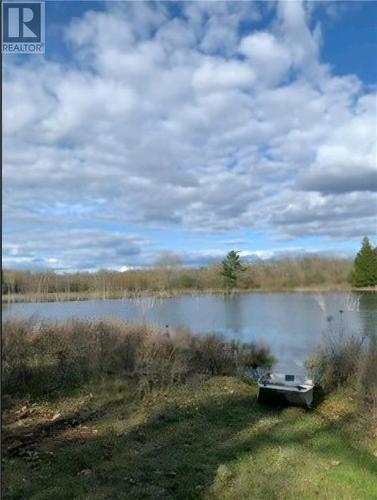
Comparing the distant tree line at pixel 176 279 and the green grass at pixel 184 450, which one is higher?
the distant tree line at pixel 176 279

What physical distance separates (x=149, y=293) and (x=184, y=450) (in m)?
16.4

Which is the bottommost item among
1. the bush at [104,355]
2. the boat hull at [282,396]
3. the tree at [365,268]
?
the boat hull at [282,396]

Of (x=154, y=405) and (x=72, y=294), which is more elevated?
(x=72, y=294)

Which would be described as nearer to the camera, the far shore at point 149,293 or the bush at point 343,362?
the bush at point 343,362

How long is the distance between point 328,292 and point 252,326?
4763 mm

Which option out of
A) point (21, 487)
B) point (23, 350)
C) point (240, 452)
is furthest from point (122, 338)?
point (21, 487)

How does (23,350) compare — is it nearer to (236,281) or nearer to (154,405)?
(154,405)

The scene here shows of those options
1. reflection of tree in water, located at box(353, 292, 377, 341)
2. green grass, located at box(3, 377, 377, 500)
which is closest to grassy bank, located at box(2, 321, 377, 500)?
green grass, located at box(3, 377, 377, 500)

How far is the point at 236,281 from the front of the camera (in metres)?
26.4

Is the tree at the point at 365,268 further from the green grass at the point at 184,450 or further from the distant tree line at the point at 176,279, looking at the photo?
the green grass at the point at 184,450

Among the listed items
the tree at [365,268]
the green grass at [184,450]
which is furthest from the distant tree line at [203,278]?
the green grass at [184,450]

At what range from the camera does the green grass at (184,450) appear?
5.80m

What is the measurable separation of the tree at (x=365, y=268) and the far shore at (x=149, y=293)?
0.34 meters

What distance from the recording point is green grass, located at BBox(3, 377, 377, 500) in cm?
580
